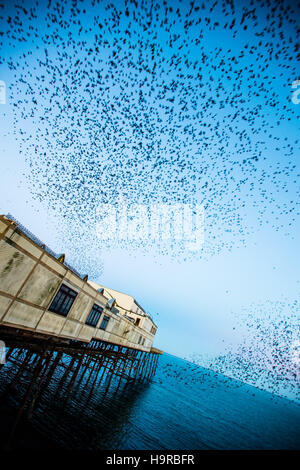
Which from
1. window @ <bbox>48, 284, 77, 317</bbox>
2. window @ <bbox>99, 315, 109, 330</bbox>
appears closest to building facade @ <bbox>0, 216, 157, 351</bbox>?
window @ <bbox>48, 284, 77, 317</bbox>

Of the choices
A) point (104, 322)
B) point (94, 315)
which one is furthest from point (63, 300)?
point (104, 322)

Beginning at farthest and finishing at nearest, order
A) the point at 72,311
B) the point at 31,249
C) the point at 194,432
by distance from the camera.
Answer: the point at 194,432, the point at 72,311, the point at 31,249

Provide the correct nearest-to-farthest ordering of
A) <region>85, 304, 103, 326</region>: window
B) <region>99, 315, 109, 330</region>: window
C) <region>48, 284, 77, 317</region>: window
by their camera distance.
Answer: <region>48, 284, 77, 317</region>: window, <region>85, 304, 103, 326</region>: window, <region>99, 315, 109, 330</region>: window

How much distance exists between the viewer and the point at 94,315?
604 inches

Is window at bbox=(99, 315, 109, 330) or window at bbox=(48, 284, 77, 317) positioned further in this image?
window at bbox=(99, 315, 109, 330)

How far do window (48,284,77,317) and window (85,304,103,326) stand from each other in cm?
326

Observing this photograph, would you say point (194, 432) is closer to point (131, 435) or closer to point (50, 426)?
point (131, 435)

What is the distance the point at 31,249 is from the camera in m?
8.53

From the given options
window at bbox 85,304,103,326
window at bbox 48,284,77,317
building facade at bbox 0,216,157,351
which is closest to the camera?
building facade at bbox 0,216,157,351

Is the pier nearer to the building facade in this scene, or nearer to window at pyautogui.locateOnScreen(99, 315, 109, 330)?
the building facade

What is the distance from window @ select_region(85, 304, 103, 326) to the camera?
14.7 m
